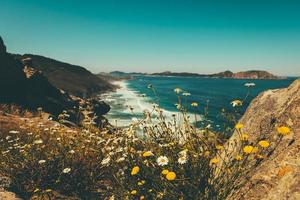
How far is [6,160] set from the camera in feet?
21.5

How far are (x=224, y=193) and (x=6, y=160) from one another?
4.74 m

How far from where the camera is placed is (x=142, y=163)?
492 centimetres

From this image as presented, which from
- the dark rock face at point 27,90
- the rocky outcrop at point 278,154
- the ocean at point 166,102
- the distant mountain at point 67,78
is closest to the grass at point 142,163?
the rocky outcrop at point 278,154

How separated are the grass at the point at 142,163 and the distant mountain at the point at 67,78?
6756 cm

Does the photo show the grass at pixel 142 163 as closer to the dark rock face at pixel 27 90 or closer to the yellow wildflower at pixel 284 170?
the yellow wildflower at pixel 284 170

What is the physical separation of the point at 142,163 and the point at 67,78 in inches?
3661

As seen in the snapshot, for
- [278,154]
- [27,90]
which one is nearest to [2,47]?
[27,90]

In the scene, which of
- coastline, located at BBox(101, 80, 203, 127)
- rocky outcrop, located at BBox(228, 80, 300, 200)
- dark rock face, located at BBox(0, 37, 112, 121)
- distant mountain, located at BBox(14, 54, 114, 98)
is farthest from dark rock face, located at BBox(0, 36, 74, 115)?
distant mountain, located at BBox(14, 54, 114, 98)

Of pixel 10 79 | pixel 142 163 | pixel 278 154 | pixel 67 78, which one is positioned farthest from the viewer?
pixel 67 78

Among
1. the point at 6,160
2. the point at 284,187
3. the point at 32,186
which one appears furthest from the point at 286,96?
the point at 6,160

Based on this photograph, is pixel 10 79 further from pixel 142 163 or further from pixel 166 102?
pixel 166 102

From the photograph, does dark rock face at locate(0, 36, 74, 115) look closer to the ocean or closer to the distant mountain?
the ocean

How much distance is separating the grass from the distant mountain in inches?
2660

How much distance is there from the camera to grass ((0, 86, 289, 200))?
4.26 metres
